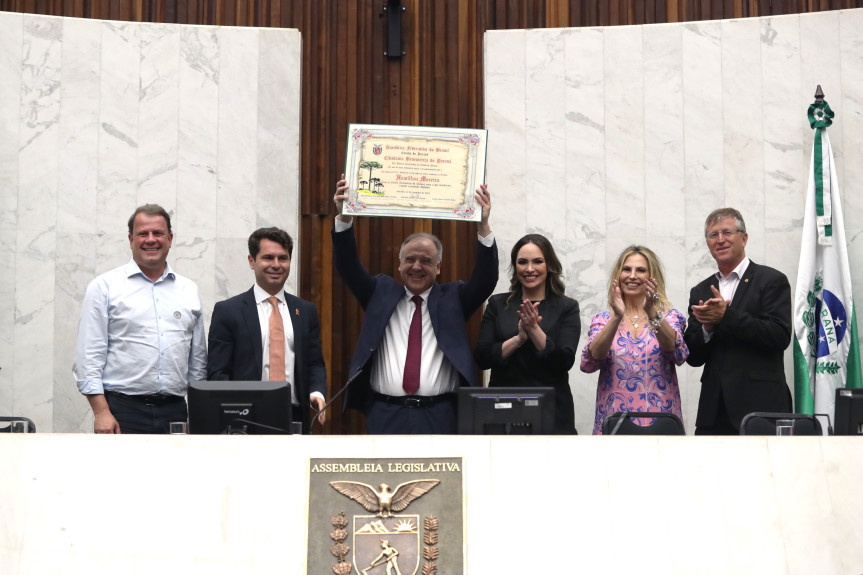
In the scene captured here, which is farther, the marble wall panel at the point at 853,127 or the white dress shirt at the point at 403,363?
the marble wall panel at the point at 853,127

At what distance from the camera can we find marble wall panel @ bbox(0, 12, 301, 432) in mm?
5598

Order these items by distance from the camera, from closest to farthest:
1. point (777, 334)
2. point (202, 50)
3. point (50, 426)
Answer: point (777, 334) < point (50, 426) < point (202, 50)

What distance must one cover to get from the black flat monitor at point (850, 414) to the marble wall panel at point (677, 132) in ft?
7.48

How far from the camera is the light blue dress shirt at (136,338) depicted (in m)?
4.18

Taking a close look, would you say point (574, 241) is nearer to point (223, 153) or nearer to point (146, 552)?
point (223, 153)

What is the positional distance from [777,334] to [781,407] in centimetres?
30

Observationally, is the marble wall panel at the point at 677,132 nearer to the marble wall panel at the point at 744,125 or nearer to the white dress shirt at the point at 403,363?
the marble wall panel at the point at 744,125

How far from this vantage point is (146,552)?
296 centimetres

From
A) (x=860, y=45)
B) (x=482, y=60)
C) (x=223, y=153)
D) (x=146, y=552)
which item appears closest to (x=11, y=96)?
(x=223, y=153)

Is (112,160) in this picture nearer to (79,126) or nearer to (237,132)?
(79,126)

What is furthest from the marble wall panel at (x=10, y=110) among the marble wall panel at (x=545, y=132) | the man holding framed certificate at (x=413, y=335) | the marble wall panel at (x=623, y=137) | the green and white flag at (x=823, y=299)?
the green and white flag at (x=823, y=299)

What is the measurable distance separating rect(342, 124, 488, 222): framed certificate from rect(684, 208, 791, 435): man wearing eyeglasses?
3.18 feet

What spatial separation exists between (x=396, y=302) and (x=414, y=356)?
25cm

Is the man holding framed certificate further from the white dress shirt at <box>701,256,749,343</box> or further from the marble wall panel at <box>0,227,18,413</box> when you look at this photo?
the marble wall panel at <box>0,227,18,413</box>
